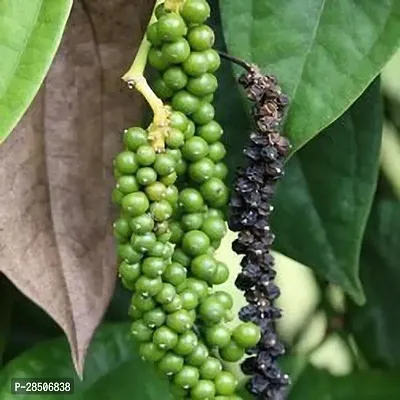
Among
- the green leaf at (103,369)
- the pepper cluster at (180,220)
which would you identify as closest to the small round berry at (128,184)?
the pepper cluster at (180,220)

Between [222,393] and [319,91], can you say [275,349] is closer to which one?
[222,393]

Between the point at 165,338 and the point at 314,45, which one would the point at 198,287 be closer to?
the point at 165,338

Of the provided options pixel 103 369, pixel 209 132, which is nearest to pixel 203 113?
pixel 209 132

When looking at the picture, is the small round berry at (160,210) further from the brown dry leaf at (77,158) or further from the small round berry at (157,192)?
the brown dry leaf at (77,158)

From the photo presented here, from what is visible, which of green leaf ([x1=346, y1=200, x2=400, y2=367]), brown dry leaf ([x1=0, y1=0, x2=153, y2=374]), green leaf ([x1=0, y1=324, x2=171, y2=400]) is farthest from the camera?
green leaf ([x1=346, y1=200, x2=400, y2=367])

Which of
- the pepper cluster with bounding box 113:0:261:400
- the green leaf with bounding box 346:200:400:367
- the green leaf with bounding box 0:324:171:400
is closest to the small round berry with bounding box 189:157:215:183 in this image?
the pepper cluster with bounding box 113:0:261:400

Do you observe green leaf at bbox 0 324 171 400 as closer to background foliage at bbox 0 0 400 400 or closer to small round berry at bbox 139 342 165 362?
background foliage at bbox 0 0 400 400

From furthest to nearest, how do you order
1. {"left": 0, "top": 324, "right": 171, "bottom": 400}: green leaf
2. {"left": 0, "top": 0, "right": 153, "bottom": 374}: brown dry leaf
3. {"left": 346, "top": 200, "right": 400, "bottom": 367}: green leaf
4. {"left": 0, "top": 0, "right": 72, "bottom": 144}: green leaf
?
{"left": 346, "top": 200, "right": 400, "bottom": 367}: green leaf, {"left": 0, "top": 324, "right": 171, "bottom": 400}: green leaf, {"left": 0, "top": 0, "right": 153, "bottom": 374}: brown dry leaf, {"left": 0, "top": 0, "right": 72, "bottom": 144}: green leaf
